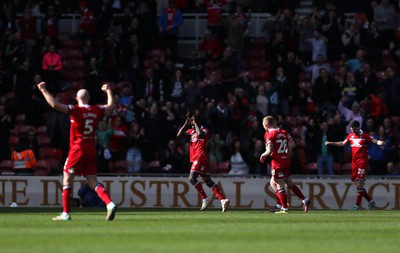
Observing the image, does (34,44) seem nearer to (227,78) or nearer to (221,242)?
(227,78)

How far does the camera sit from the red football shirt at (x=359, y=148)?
2748 centimetres

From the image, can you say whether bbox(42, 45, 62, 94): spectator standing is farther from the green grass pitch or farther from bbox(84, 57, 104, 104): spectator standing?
the green grass pitch

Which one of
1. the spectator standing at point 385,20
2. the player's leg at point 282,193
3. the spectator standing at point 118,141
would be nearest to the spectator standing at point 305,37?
the spectator standing at point 385,20

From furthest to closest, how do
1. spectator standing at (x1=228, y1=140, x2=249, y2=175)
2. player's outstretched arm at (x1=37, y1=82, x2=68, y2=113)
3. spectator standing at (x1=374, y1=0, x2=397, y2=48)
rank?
spectator standing at (x1=374, y1=0, x2=397, y2=48) < spectator standing at (x1=228, y1=140, x2=249, y2=175) < player's outstretched arm at (x1=37, y1=82, x2=68, y2=113)

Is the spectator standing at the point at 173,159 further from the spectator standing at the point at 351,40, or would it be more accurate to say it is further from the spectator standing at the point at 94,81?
Answer: the spectator standing at the point at 351,40

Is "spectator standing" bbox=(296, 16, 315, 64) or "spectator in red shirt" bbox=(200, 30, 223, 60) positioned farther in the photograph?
"spectator in red shirt" bbox=(200, 30, 223, 60)

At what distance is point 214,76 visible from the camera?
34.8 m

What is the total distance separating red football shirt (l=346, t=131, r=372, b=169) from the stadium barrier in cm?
283

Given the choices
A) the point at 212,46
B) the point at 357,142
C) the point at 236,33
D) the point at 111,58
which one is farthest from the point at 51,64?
the point at 357,142

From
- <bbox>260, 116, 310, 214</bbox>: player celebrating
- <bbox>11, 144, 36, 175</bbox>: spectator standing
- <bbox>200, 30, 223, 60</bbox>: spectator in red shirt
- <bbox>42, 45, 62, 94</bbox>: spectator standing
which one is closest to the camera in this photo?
<bbox>260, 116, 310, 214</bbox>: player celebrating

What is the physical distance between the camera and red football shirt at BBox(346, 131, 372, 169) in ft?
90.2

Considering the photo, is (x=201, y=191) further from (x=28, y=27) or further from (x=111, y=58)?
(x=28, y=27)

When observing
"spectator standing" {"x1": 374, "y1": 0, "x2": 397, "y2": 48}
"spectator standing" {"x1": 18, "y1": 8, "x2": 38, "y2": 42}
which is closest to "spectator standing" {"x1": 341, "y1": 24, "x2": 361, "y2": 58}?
"spectator standing" {"x1": 374, "y1": 0, "x2": 397, "y2": 48}

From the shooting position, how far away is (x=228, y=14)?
3716cm
